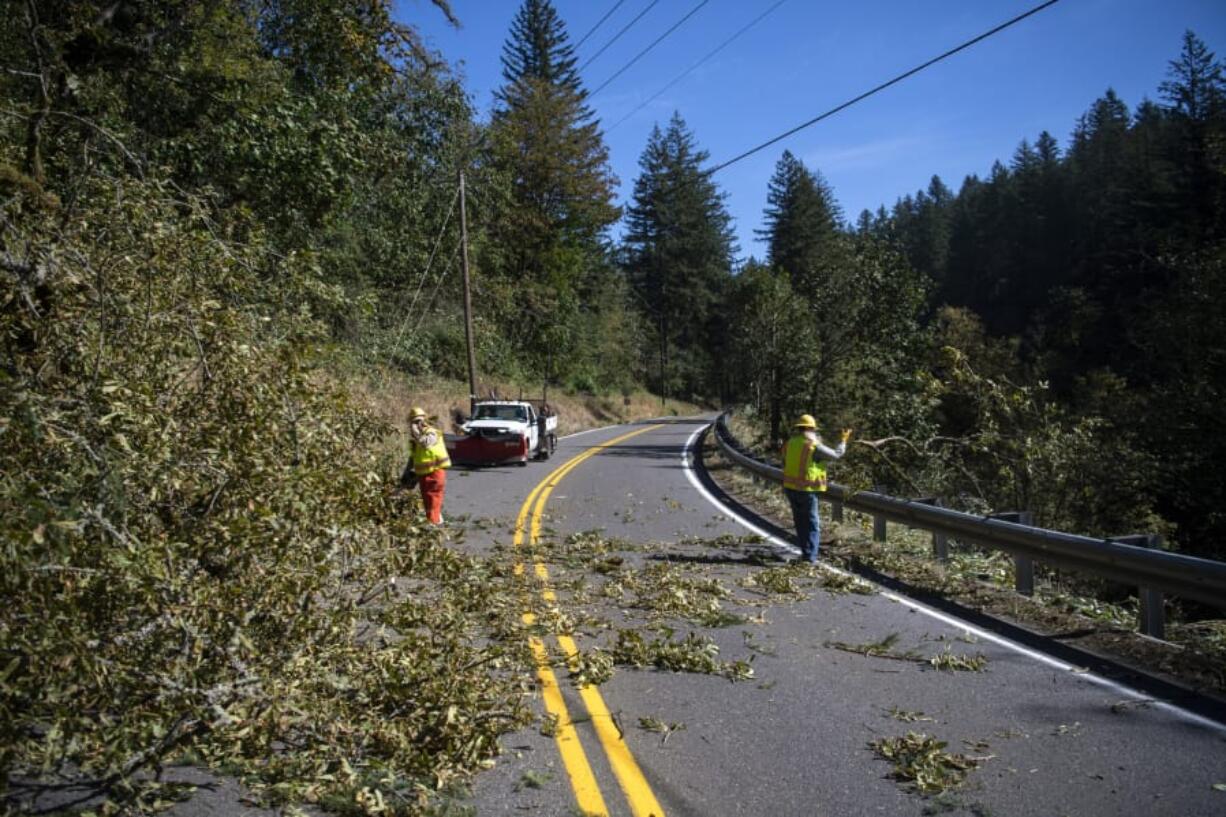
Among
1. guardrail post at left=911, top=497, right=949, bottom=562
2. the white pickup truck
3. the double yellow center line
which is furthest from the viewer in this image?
the white pickup truck

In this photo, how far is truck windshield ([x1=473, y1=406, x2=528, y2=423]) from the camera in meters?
21.2

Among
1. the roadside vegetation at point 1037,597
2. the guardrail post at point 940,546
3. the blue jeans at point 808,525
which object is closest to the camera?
the roadside vegetation at point 1037,597

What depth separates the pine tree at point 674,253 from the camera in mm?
71000

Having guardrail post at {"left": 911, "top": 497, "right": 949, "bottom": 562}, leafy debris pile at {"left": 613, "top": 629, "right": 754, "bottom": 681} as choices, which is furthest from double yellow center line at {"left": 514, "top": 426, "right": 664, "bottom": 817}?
guardrail post at {"left": 911, "top": 497, "right": 949, "bottom": 562}

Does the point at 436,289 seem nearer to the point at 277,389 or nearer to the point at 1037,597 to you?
the point at 1037,597

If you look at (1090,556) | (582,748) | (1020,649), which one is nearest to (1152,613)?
(1090,556)

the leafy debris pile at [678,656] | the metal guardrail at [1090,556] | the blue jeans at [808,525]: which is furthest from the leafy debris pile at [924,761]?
the blue jeans at [808,525]

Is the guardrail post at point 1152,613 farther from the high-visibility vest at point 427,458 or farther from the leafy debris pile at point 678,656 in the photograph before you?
the high-visibility vest at point 427,458

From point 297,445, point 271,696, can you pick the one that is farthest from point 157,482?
point 271,696

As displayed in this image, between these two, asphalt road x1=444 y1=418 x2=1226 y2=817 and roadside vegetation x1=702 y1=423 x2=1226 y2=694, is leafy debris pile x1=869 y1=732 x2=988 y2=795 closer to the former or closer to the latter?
asphalt road x1=444 y1=418 x2=1226 y2=817

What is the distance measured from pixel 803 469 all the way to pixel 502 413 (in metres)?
13.2

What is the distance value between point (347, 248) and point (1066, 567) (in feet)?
64.5

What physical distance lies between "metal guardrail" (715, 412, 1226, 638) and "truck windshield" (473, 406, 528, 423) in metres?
12.7

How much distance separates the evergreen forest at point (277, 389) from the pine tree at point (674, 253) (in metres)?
38.0
